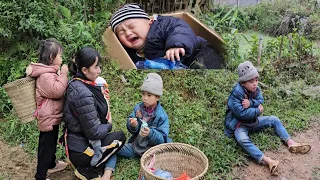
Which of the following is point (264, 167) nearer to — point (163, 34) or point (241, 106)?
point (241, 106)

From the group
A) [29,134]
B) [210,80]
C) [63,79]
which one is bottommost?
[29,134]

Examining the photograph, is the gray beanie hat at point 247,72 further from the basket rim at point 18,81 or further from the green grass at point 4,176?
the green grass at point 4,176

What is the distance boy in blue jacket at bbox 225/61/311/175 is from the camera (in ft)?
13.9

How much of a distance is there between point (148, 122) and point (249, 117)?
1096 mm

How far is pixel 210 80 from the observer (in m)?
5.81

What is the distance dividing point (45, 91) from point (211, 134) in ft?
6.60

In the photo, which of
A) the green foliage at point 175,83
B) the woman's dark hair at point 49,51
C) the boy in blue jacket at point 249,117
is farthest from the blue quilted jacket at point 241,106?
the woman's dark hair at point 49,51

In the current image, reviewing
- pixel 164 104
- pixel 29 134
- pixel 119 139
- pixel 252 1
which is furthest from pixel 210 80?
pixel 252 1

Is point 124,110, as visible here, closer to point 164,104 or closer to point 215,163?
point 164,104

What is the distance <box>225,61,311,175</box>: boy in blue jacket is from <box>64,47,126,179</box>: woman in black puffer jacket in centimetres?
127

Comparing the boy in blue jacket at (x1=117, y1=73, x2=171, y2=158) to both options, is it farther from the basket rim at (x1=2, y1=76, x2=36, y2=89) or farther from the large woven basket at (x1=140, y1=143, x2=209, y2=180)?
the basket rim at (x1=2, y1=76, x2=36, y2=89)

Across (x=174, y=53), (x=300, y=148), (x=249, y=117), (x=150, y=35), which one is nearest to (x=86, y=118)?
(x=150, y=35)

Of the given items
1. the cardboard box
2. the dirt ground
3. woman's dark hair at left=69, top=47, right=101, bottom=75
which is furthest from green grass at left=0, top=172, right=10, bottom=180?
the cardboard box

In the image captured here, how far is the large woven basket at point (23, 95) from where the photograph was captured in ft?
12.2
